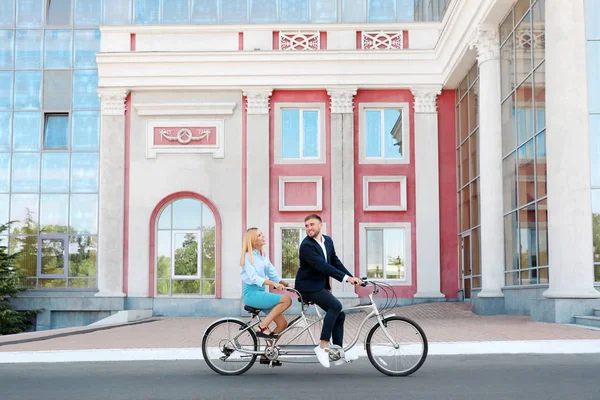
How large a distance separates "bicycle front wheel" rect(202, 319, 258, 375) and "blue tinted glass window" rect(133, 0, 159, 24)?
22216 mm

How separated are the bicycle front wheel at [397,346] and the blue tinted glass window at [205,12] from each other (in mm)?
22377

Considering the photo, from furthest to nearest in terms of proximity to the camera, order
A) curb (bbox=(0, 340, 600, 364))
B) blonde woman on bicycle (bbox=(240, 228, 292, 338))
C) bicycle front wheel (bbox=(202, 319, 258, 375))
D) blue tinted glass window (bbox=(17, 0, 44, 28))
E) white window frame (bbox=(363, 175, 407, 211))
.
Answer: blue tinted glass window (bbox=(17, 0, 44, 28)), white window frame (bbox=(363, 175, 407, 211)), curb (bbox=(0, 340, 600, 364)), bicycle front wheel (bbox=(202, 319, 258, 375)), blonde woman on bicycle (bbox=(240, 228, 292, 338))

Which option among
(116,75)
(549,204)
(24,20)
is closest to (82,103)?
(116,75)

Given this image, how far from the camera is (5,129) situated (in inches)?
1188

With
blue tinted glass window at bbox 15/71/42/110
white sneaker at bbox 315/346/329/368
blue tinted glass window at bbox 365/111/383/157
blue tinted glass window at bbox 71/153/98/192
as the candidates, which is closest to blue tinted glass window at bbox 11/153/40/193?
blue tinted glass window at bbox 71/153/98/192

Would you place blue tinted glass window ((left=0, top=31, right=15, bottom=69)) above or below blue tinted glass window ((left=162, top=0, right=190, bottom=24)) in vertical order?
below

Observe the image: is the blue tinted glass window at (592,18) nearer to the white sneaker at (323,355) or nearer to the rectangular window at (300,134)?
the white sneaker at (323,355)

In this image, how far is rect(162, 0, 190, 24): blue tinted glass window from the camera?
30.2 m

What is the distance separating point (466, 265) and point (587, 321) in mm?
11161

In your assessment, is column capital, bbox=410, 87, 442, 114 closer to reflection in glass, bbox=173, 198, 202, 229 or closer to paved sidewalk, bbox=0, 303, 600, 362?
reflection in glass, bbox=173, 198, 202, 229

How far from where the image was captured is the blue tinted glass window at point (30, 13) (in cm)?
3059

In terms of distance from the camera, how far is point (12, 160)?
30.1 metres

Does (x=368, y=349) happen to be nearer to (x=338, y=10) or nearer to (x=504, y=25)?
(x=504, y=25)

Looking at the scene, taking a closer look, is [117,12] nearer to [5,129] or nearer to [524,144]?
[5,129]
